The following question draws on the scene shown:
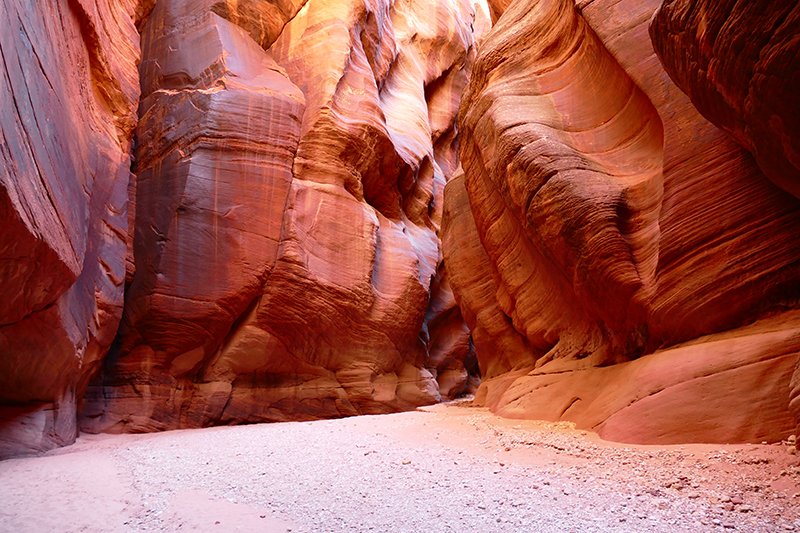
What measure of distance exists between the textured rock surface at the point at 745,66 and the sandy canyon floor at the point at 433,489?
2.04 meters

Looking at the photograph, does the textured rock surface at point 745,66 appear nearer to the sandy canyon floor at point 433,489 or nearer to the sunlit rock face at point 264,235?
the sandy canyon floor at point 433,489

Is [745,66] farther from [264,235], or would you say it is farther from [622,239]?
[264,235]

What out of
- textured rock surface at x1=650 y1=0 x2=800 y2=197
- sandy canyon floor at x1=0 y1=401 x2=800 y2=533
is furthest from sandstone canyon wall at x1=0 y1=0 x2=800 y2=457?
sandy canyon floor at x1=0 y1=401 x2=800 y2=533

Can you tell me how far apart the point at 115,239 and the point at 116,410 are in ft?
10.8

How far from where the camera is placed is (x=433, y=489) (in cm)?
314

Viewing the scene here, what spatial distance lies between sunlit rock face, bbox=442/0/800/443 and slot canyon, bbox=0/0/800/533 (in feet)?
0.11

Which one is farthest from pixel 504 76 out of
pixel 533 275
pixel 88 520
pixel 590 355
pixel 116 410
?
pixel 116 410

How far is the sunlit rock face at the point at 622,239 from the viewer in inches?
163

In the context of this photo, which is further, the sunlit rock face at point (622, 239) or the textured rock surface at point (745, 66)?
the sunlit rock face at point (622, 239)

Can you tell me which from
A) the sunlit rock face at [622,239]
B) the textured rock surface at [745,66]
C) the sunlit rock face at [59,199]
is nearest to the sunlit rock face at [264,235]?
the sunlit rock face at [59,199]


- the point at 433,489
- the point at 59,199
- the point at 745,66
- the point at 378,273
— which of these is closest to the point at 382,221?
the point at 378,273

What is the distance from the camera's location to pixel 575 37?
7430 mm

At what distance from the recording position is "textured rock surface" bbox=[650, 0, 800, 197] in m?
2.99

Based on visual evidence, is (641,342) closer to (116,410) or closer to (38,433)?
(38,433)
